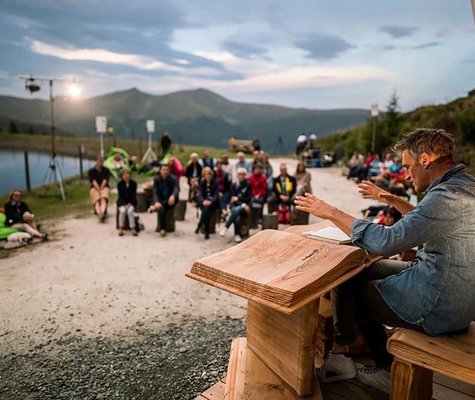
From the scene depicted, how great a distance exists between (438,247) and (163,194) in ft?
23.5

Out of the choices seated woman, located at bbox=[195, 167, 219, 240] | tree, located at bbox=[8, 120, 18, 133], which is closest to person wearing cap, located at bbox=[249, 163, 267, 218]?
seated woman, located at bbox=[195, 167, 219, 240]

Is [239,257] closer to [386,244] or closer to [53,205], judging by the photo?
[386,244]

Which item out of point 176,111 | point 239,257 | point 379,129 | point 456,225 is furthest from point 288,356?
point 176,111

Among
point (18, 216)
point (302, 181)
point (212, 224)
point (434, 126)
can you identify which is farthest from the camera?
point (434, 126)

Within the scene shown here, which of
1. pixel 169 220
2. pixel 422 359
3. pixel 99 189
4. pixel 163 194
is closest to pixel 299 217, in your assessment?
pixel 169 220

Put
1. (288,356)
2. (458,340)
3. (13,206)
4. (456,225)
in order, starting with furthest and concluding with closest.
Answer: (13,206) < (288,356) < (458,340) < (456,225)

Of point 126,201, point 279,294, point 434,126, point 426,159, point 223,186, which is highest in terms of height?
point 434,126

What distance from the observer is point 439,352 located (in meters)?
1.69

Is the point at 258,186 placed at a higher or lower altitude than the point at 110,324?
higher

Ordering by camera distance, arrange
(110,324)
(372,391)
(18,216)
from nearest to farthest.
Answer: (372,391), (110,324), (18,216)

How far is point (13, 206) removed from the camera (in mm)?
7531

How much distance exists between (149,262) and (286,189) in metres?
3.86

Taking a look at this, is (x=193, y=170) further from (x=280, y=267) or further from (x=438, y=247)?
(x=438, y=247)

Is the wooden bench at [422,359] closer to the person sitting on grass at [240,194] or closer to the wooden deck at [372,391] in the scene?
the wooden deck at [372,391]
